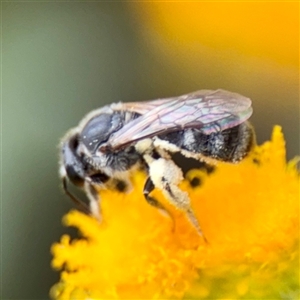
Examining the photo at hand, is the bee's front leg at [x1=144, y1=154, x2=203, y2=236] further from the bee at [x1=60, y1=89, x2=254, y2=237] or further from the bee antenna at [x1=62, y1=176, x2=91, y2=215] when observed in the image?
the bee antenna at [x1=62, y1=176, x2=91, y2=215]

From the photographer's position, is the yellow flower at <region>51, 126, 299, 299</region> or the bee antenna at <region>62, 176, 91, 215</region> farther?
the bee antenna at <region>62, 176, 91, 215</region>

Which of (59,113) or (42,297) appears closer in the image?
(42,297)

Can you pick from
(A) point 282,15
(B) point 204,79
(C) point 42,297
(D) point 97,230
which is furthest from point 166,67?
(D) point 97,230

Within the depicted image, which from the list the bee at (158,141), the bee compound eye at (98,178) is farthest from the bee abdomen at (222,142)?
the bee compound eye at (98,178)

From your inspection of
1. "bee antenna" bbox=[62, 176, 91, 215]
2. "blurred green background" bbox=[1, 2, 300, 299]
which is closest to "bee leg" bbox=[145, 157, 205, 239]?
"bee antenna" bbox=[62, 176, 91, 215]

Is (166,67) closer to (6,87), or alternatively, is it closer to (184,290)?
(6,87)
